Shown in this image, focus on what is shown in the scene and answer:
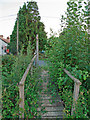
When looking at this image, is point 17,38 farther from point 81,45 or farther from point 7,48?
point 81,45

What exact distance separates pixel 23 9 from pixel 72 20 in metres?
10.1

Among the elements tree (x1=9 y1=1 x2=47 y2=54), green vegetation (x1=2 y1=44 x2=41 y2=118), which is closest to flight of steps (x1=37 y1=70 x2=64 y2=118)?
green vegetation (x1=2 y1=44 x2=41 y2=118)

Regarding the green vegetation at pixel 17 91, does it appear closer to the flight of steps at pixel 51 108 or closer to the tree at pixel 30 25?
the flight of steps at pixel 51 108

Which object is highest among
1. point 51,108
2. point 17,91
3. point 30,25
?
point 30,25

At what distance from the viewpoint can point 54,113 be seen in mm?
2188

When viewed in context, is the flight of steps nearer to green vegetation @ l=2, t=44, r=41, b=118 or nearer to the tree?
green vegetation @ l=2, t=44, r=41, b=118

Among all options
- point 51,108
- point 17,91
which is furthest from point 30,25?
point 51,108

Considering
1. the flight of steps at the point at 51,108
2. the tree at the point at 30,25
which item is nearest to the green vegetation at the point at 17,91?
the flight of steps at the point at 51,108

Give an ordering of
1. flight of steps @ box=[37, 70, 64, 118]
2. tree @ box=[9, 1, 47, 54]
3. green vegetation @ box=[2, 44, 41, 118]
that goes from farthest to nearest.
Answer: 1. tree @ box=[9, 1, 47, 54]
2. flight of steps @ box=[37, 70, 64, 118]
3. green vegetation @ box=[2, 44, 41, 118]

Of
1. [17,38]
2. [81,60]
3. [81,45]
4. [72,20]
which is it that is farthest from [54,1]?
[17,38]

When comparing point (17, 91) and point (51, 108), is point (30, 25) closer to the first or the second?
point (17, 91)

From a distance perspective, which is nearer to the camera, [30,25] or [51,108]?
[51,108]

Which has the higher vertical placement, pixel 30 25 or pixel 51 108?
pixel 30 25

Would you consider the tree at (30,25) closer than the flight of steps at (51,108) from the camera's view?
No
